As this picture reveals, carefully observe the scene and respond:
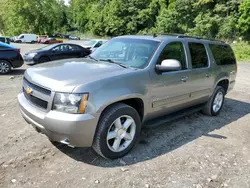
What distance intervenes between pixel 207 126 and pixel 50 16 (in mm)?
57929

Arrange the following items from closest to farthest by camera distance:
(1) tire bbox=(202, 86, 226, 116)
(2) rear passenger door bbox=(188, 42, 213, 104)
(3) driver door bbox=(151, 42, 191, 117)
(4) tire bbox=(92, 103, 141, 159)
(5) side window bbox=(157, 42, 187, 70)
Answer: (4) tire bbox=(92, 103, 141, 159) → (3) driver door bbox=(151, 42, 191, 117) → (5) side window bbox=(157, 42, 187, 70) → (2) rear passenger door bbox=(188, 42, 213, 104) → (1) tire bbox=(202, 86, 226, 116)

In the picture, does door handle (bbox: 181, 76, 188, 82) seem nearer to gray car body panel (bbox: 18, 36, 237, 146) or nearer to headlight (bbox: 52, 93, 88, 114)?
gray car body panel (bbox: 18, 36, 237, 146)

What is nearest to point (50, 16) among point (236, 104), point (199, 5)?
point (199, 5)

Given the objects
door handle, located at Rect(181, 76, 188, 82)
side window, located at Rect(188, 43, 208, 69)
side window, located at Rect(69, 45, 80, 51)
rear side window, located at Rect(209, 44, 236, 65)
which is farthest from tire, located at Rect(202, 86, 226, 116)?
side window, located at Rect(69, 45, 80, 51)

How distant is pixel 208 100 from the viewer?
5.45 metres

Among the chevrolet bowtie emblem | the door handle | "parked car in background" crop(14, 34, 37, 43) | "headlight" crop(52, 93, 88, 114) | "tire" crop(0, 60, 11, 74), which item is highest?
the door handle

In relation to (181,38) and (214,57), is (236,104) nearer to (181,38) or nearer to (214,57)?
(214,57)

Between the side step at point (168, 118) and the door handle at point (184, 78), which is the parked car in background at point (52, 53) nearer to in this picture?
the side step at point (168, 118)

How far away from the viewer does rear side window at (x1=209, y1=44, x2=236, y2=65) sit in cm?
541

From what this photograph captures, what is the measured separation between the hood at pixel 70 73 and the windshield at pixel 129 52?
0.30 meters

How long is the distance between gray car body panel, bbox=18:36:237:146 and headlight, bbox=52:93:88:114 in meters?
0.06

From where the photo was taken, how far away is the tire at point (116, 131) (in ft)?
10.9

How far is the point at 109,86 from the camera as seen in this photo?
3.26 m

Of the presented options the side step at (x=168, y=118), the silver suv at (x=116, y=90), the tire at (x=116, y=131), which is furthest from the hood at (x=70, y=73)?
the side step at (x=168, y=118)
